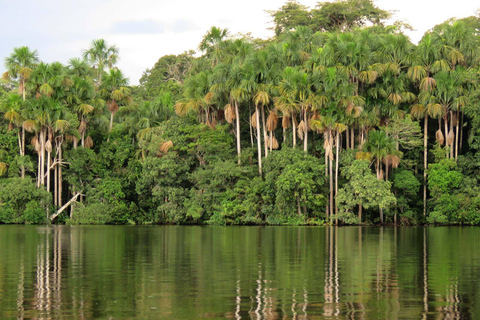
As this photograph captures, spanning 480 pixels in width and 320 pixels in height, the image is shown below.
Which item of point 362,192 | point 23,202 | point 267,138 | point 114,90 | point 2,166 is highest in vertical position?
point 114,90

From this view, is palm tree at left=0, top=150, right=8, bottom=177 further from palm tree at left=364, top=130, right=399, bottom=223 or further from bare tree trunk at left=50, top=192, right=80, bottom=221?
palm tree at left=364, top=130, right=399, bottom=223

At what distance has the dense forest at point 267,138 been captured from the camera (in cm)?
5162

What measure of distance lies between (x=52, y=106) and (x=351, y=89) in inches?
871

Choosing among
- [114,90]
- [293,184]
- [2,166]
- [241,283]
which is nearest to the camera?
[241,283]

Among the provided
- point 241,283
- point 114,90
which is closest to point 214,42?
point 114,90

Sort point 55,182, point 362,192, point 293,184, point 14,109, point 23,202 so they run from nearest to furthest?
point 362,192
point 293,184
point 23,202
point 14,109
point 55,182

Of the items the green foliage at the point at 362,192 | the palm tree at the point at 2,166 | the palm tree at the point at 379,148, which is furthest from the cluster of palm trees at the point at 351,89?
the palm tree at the point at 2,166

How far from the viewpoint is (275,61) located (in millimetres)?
55500

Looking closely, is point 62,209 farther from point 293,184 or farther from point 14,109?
point 293,184

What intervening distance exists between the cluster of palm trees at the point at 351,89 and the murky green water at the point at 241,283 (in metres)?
25.5

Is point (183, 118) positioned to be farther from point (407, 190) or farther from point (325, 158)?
point (407, 190)

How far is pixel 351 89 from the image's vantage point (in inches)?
2041

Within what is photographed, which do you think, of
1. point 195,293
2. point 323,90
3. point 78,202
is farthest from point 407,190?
point 195,293

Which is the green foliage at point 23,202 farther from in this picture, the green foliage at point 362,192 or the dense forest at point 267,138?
the green foliage at point 362,192
